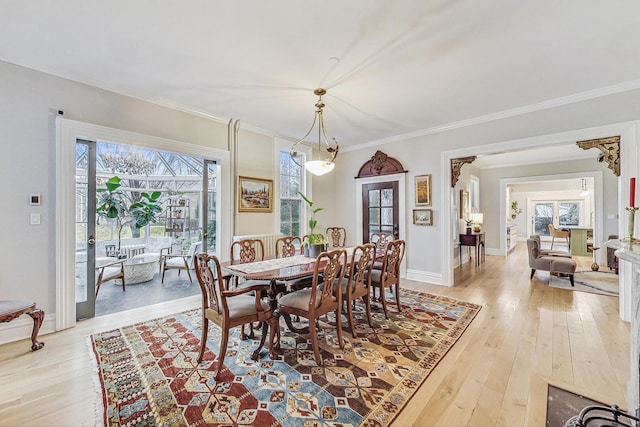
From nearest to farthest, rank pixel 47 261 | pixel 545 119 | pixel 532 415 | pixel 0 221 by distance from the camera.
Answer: pixel 532 415, pixel 0 221, pixel 47 261, pixel 545 119

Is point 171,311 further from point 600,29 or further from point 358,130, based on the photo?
point 600,29

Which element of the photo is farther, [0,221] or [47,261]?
→ [47,261]

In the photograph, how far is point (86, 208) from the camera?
3146mm

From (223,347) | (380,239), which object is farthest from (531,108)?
(223,347)

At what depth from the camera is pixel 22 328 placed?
261 cm

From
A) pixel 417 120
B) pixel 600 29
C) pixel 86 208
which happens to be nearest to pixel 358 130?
pixel 417 120

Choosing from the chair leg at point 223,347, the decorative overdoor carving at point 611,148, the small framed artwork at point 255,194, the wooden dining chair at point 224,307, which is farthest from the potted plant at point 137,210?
the decorative overdoor carving at point 611,148

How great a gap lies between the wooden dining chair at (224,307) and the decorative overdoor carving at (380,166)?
385 centimetres

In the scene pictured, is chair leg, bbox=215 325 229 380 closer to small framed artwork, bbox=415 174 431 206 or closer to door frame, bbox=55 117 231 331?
door frame, bbox=55 117 231 331

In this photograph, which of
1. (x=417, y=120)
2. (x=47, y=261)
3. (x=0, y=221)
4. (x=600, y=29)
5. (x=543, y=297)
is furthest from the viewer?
(x=417, y=120)

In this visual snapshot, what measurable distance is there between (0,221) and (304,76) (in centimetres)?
332

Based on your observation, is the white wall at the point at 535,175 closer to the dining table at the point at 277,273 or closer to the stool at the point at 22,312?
the dining table at the point at 277,273

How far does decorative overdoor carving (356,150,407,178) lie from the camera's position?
5.14 m

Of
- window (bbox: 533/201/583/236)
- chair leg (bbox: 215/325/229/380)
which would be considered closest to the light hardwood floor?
chair leg (bbox: 215/325/229/380)
